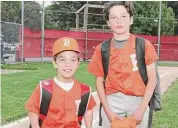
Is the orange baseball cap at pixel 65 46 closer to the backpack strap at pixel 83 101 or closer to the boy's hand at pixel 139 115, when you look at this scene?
the backpack strap at pixel 83 101

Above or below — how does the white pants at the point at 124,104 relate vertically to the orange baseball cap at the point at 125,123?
above

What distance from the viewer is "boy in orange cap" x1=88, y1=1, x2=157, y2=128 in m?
3.76

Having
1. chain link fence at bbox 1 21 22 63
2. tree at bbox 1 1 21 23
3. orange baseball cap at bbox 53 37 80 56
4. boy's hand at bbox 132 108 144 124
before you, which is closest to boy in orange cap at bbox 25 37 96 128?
orange baseball cap at bbox 53 37 80 56

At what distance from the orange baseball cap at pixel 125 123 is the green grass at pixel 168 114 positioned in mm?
3208

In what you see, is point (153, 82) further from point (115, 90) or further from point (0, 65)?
point (0, 65)

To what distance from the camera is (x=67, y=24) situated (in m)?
54.8

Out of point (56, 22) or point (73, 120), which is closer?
point (73, 120)

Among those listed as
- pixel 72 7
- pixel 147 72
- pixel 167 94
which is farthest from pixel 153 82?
pixel 72 7

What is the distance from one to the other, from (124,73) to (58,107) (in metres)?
0.63

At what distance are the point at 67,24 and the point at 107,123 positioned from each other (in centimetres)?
5125

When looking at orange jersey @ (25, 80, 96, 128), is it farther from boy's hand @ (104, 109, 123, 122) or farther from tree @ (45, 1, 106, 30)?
tree @ (45, 1, 106, 30)

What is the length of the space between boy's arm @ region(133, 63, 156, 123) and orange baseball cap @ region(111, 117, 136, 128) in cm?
12

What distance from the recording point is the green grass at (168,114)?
22.6ft

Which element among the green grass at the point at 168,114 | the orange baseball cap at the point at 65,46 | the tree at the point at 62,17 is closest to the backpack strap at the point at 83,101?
the orange baseball cap at the point at 65,46
